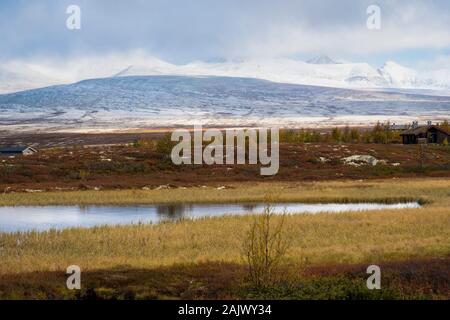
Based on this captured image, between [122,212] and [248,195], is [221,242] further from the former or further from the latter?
[248,195]

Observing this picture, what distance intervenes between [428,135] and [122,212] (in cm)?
10274

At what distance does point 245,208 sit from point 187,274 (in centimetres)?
3144

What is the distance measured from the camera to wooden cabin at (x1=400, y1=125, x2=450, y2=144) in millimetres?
138262

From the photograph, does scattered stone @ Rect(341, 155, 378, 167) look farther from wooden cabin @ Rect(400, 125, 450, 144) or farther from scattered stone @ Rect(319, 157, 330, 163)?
wooden cabin @ Rect(400, 125, 450, 144)

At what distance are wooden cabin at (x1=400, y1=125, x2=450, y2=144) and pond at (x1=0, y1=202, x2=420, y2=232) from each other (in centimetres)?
8631

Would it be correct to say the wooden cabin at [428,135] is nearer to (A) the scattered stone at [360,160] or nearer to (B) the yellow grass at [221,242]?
(A) the scattered stone at [360,160]

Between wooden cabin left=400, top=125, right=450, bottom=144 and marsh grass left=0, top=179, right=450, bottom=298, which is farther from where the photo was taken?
wooden cabin left=400, top=125, right=450, bottom=144

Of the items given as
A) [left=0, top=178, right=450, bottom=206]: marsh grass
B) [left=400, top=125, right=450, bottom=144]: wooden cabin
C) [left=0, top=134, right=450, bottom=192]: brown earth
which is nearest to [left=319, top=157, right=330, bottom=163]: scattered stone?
[left=0, top=134, right=450, bottom=192]: brown earth

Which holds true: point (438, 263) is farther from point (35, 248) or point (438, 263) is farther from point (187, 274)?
point (35, 248)

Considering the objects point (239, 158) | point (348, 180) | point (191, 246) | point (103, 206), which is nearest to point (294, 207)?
point (103, 206)

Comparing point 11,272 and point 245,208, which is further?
point 245,208

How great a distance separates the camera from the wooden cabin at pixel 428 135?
13826cm

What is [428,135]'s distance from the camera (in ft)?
459
